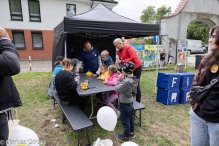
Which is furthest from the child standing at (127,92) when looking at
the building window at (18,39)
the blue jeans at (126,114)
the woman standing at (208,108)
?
the building window at (18,39)

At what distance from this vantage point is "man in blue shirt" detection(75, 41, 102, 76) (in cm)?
418

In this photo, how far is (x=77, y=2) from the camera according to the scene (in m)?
13.8

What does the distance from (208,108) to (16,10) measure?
1566 cm

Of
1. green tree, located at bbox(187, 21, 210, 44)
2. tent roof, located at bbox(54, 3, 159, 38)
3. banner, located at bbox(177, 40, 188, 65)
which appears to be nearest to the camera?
tent roof, located at bbox(54, 3, 159, 38)

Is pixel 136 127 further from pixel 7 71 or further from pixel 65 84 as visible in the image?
pixel 7 71

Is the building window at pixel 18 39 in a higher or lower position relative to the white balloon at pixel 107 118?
higher

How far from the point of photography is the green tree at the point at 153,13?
103 ft

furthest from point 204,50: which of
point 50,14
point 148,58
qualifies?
point 50,14

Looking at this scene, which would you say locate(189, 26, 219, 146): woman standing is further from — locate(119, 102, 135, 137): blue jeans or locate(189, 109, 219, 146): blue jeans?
locate(119, 102, 135, 137): blue jeans

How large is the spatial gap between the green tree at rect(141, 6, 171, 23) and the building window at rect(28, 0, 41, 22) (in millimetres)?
25231

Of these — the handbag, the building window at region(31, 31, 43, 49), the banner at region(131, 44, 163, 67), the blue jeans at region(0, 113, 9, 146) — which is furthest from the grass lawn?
the building window at region(31, 31, 43, 49)

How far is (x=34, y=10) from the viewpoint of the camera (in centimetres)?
1277

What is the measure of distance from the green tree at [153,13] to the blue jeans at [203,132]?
33.4 meters

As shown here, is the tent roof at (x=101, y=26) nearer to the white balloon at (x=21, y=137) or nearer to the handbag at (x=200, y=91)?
the white balloon at (x=21, y=137)
